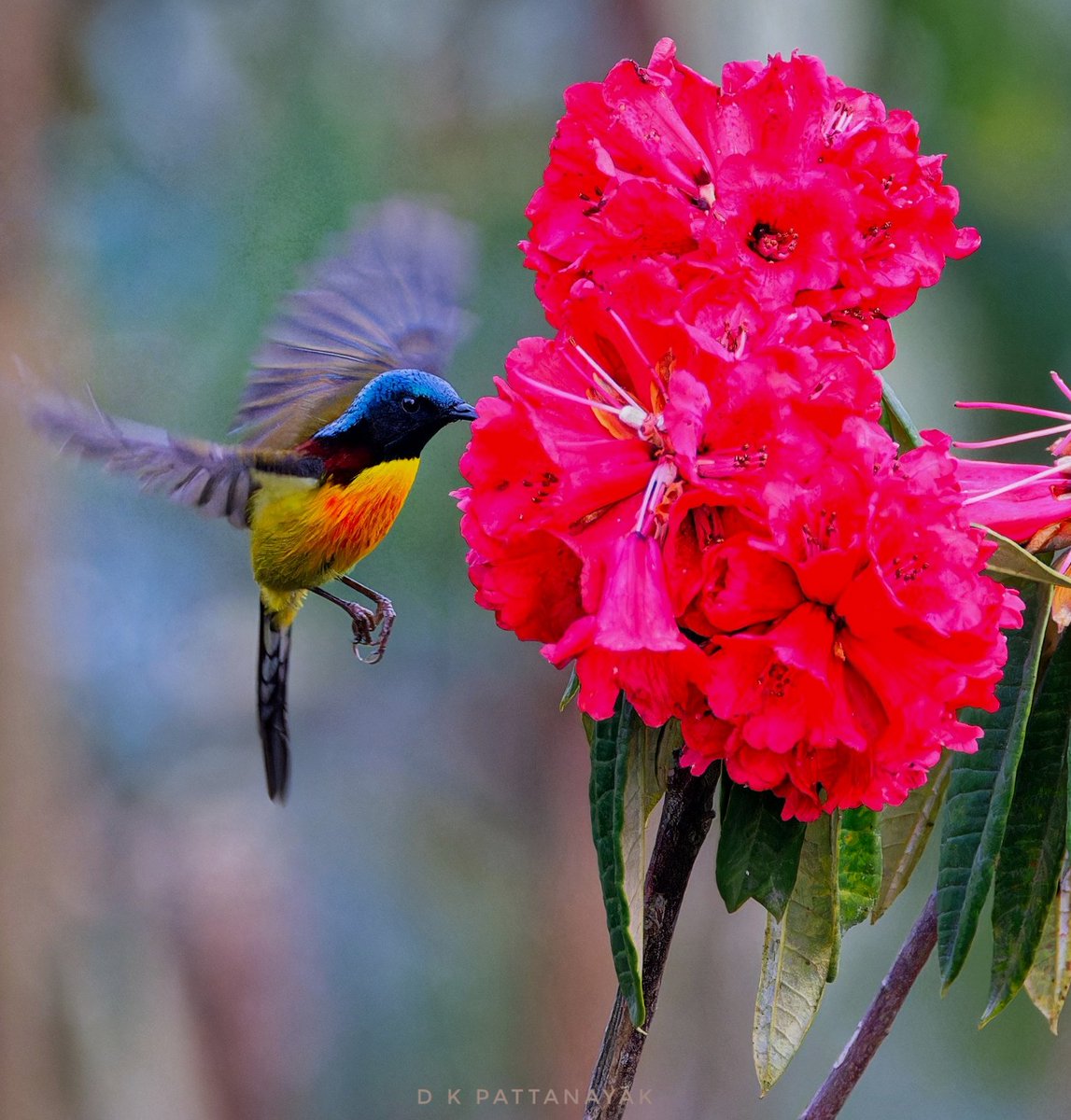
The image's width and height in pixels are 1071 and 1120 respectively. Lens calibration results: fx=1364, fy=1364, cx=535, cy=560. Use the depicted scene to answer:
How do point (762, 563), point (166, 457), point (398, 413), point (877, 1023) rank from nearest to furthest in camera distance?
point (762, 563) → point (877, 1023) → point (166, 457) → point (398, 413)

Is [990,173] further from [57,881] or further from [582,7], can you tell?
[57,881]

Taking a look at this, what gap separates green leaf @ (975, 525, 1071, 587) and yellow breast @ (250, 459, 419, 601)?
777 millimetres

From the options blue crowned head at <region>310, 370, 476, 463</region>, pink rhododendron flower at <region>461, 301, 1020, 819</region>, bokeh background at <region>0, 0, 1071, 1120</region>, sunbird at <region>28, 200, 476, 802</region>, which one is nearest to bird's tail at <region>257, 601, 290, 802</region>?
sunbird at <region>28, 200, 476, 802</region>

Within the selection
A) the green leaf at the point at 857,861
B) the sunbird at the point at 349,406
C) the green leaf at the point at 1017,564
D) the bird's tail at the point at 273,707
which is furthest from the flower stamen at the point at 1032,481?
the bird's tail at the point at 273,707

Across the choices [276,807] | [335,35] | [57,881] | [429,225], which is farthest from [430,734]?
[429,225]

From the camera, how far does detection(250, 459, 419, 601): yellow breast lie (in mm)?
1411

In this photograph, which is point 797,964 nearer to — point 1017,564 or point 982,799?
point 982,799

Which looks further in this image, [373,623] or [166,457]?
[373,623]

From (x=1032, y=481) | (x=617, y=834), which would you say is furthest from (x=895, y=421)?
(x=617, y=834)

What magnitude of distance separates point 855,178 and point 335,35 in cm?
293

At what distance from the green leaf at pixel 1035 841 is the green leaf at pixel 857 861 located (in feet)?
0.27

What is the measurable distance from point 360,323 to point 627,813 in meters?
0.87

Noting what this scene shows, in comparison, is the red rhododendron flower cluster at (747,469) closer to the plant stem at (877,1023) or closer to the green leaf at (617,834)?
the green leaf at (617,834)

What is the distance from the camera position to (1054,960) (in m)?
0.89
